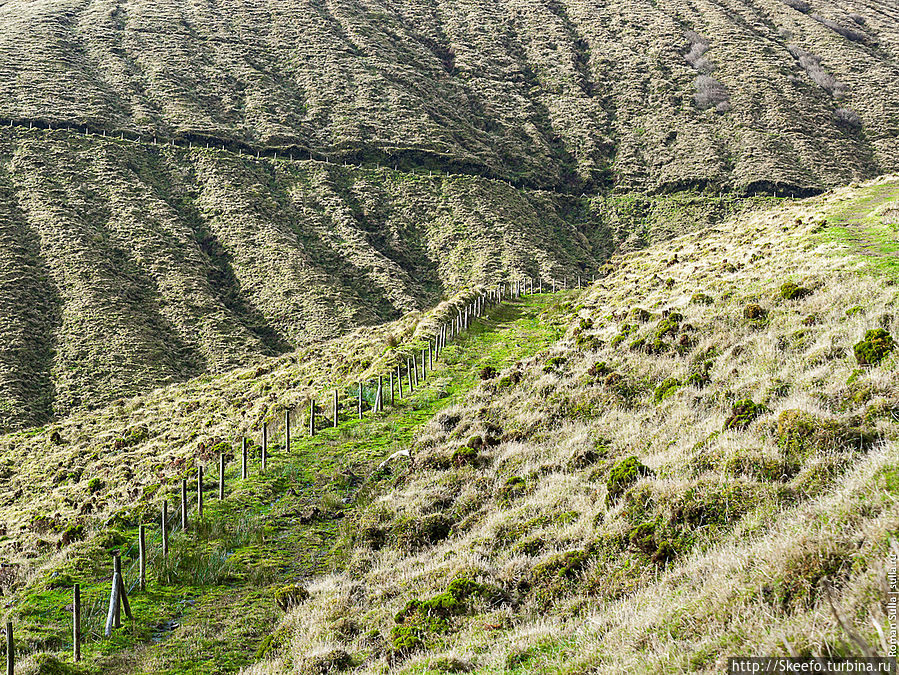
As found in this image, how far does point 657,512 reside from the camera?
8.20 m

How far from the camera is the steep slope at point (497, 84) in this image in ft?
275

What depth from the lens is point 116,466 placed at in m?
23.9

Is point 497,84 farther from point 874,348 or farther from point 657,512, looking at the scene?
point 657,512

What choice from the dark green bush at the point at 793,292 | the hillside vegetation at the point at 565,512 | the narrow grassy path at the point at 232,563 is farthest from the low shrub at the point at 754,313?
the narrow grassy path at the point at 232,563

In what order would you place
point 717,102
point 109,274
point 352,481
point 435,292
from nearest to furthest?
point 352,481 < point 109,274 < point 435,292 < point 717,102

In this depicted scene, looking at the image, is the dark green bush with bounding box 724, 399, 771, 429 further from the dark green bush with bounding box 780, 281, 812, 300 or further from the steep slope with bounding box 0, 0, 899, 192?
the steep slope with bounding box 0, 0, 899, 192

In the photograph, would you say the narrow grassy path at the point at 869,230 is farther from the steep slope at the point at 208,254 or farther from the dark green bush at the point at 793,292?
the steep slope at the point at 208,254

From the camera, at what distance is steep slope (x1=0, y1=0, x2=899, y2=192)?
3302 inches

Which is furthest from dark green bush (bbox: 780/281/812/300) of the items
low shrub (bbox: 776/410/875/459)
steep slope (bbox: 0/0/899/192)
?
steep slope (bbox: 0/0/899/192)

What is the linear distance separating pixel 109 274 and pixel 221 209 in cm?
1785

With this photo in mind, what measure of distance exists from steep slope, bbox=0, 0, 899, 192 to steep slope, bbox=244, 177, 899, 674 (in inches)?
2954

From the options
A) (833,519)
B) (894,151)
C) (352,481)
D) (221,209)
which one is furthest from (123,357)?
(894,151)

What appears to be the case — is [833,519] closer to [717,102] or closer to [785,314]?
[785,314]

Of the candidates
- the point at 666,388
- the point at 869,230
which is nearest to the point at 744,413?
the point at 666,388
